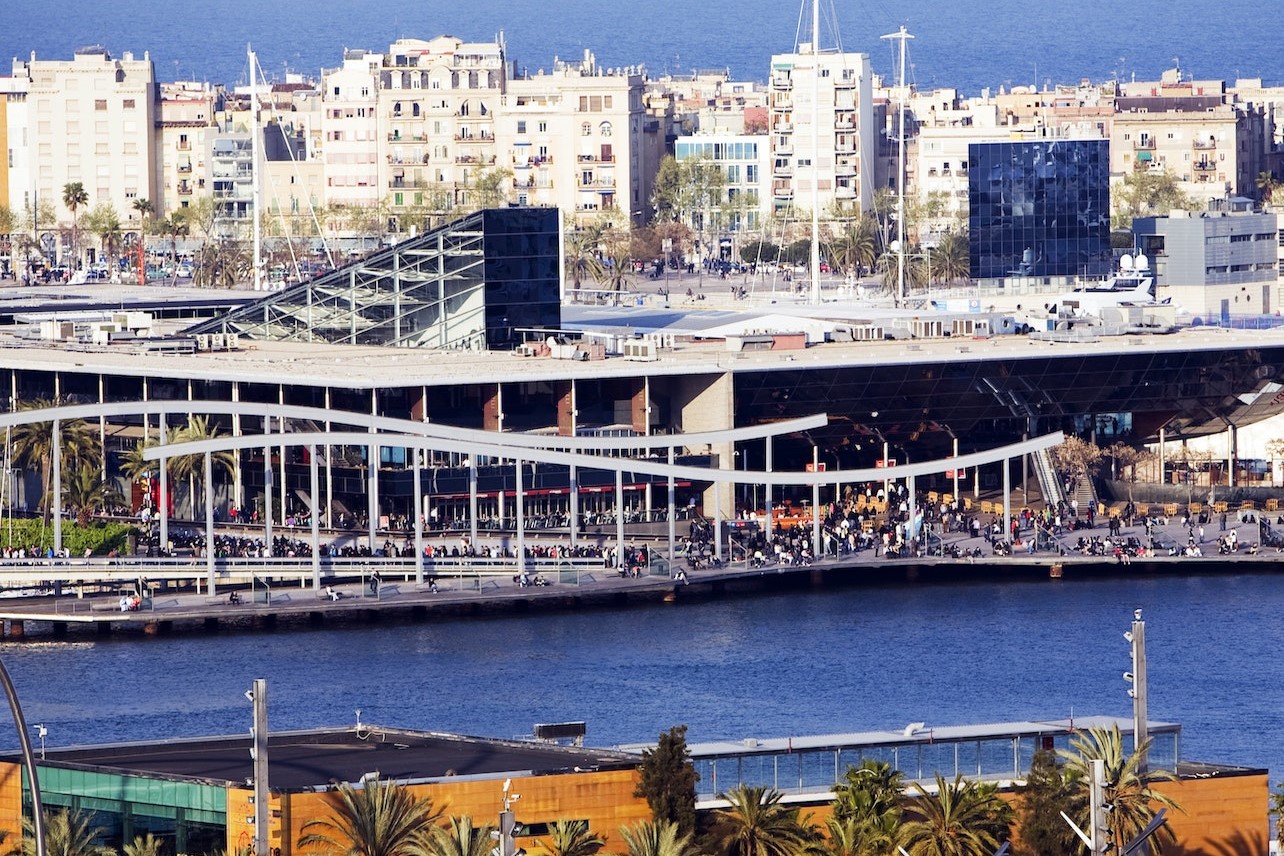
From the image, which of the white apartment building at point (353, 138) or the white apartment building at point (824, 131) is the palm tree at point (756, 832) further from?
the white apartment building at point (353, 138)

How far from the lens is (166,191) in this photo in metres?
194

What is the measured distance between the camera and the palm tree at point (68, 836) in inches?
1526

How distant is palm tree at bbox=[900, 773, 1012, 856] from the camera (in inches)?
1583

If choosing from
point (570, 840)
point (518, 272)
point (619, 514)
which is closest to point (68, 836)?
point (570, 840)

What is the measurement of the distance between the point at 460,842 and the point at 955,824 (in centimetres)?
656

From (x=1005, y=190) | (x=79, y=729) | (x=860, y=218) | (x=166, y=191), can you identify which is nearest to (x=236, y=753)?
(x=79, y=729)

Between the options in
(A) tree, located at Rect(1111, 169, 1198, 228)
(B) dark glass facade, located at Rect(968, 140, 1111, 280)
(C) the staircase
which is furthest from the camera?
(A) tree, located at Rect(1111, 169, 1198, 228)

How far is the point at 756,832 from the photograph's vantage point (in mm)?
40781

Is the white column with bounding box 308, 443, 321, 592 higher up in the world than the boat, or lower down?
lower down

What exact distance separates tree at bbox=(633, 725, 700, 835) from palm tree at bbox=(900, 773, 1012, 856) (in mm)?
2664

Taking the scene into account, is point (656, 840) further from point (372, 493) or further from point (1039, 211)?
point (1039, 211)

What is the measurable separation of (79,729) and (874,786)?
21181mm

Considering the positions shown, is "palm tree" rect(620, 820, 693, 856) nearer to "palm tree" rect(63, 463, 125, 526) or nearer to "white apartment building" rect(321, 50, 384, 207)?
"palm tree" rect(63, 463, 125, 526)

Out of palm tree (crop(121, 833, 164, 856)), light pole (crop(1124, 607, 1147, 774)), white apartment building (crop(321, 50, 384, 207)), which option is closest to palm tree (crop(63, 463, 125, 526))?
palm tree (crop(121, 833, 164, 856))
